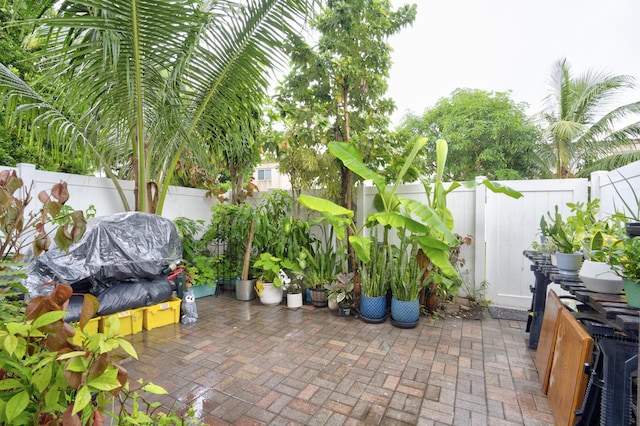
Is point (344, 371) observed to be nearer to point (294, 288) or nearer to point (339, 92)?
point (294, 288)

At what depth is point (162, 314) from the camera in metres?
3.40

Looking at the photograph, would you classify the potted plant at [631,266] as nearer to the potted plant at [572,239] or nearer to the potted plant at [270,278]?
the potted plant at [572,239]

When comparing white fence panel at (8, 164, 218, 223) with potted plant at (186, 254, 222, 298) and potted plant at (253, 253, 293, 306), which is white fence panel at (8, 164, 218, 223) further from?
potted plant at (253, 253, 293, 306)

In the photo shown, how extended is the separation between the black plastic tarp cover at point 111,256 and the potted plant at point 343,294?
2.03 metres

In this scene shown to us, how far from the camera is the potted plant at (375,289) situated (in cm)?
350

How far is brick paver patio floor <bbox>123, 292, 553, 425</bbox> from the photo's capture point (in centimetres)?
192

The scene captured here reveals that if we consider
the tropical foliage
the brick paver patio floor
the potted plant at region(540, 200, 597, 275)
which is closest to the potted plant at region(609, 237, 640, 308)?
the potted plant at region(540, 200, 597, 275)

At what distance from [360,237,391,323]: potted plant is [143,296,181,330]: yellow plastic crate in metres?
2.24

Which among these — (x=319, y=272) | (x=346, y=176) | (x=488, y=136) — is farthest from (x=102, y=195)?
(x=488, y=136)

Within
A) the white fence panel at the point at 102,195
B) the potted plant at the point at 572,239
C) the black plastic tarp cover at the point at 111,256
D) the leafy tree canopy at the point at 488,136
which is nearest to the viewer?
the potted plant at the point at 572,239

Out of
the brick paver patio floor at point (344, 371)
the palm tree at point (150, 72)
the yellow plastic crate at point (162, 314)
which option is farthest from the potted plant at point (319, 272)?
the palm tree at point (150, 72)

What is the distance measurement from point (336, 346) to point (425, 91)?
14.0m

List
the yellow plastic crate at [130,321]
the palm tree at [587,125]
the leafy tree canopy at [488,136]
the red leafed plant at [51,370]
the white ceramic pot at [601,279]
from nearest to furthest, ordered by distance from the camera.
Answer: the red leafed plant at [51,370] < the white ceramic pot at [601,279] < the yellow plastic crate at [130,321] < the palm tree at [587,125] < the leafy tree canopy at [488,136]

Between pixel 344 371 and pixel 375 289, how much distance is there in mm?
1275
